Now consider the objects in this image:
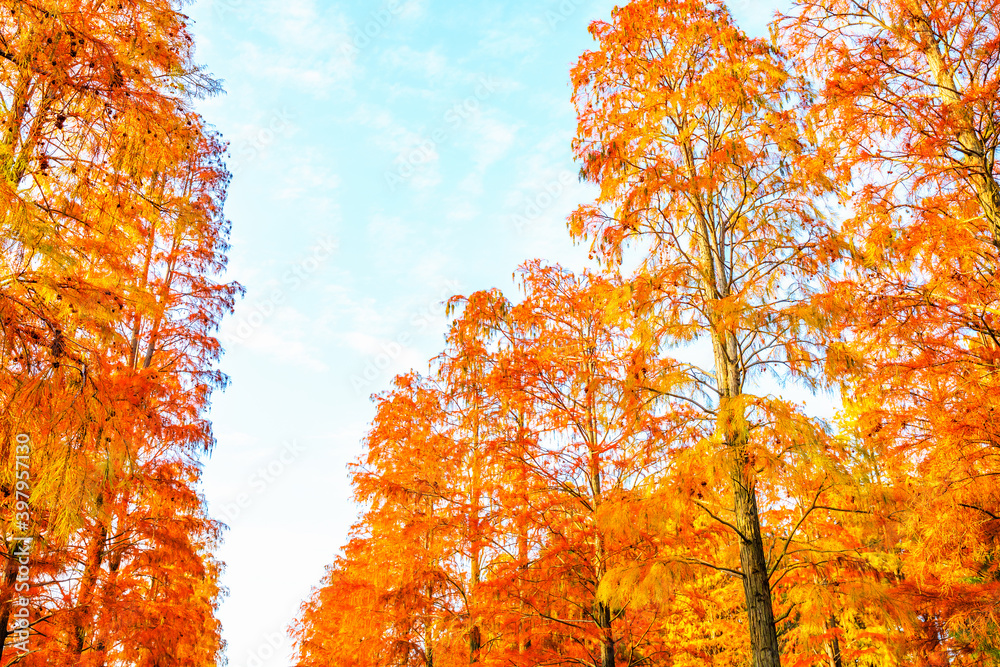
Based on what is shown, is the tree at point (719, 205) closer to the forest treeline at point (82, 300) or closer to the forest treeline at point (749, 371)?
the forest treeline at point (749, 371)

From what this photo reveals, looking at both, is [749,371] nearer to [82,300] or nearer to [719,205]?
[719,205]

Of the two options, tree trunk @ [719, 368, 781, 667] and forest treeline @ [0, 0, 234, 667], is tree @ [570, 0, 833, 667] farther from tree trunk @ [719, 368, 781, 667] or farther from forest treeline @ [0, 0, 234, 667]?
forest treeline @ [0, 0, 234, 667]

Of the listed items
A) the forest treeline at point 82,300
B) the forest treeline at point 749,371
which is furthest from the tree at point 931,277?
the forest treeline at point 82,300

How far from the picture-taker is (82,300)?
5020 millimetres

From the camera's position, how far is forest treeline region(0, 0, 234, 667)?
473 cm

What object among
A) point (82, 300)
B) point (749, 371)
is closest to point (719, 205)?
point (749, 371)

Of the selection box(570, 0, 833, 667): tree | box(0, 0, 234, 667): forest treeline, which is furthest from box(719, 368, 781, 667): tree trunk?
box(0, 0, 234, 667): forest treeline

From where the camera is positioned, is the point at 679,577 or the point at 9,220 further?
the point at 679,577

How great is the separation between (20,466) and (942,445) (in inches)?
393

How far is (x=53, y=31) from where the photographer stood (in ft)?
17.6

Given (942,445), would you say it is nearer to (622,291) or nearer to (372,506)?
(622,291)

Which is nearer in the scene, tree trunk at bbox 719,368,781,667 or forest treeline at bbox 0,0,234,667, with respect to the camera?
forest treeline at bbox 0,0,234,667

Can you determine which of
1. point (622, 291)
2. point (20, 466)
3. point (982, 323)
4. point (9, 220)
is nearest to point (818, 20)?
point (982, 323)

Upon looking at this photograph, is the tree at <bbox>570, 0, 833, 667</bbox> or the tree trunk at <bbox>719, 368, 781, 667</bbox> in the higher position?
the tree at <bbox>570, 0, 833, 667</bbox>
